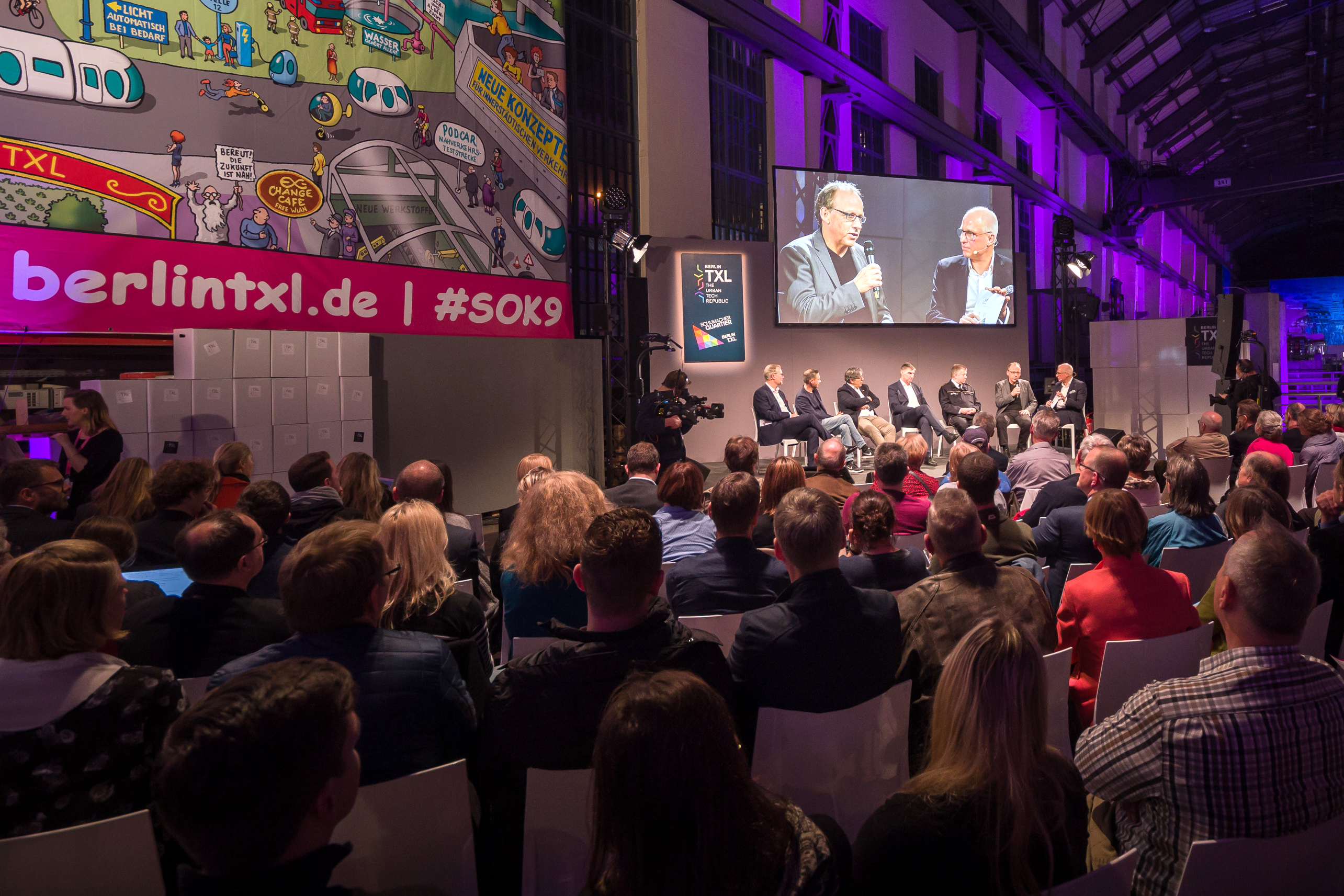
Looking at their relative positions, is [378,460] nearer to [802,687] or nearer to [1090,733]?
[802,687]

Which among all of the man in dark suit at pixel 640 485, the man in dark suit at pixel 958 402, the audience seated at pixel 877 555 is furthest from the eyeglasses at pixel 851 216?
the audience seated at pixel 877 555

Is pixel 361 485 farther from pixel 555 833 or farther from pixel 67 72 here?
pixel 67 72

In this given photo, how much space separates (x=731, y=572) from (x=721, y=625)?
327 millimetres

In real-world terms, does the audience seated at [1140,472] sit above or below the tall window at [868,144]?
below

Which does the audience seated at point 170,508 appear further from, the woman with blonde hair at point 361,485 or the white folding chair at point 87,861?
the white folding chair at point 87,861

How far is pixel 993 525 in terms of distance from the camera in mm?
3244

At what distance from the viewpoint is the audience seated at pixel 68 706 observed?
1556mm

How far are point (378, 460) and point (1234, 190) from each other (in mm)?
19211

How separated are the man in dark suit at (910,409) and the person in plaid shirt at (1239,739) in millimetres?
8645

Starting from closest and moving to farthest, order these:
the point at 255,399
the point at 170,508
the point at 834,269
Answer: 1. the point at 170,508
2. the point at 255,399
3. the point at 834,269

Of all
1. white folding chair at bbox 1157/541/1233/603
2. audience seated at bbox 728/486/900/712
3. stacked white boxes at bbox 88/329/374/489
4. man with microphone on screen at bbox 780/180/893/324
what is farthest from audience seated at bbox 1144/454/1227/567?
man with microphone on screen at bbox 780/180/893/324

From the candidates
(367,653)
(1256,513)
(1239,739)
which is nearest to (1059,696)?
(1239,739)

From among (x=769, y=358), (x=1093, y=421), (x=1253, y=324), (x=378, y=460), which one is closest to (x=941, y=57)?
(x=1093, y=421)

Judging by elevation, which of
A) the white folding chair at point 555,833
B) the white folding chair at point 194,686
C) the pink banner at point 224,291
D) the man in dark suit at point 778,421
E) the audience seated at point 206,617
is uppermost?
the pink banner at point 224,291
